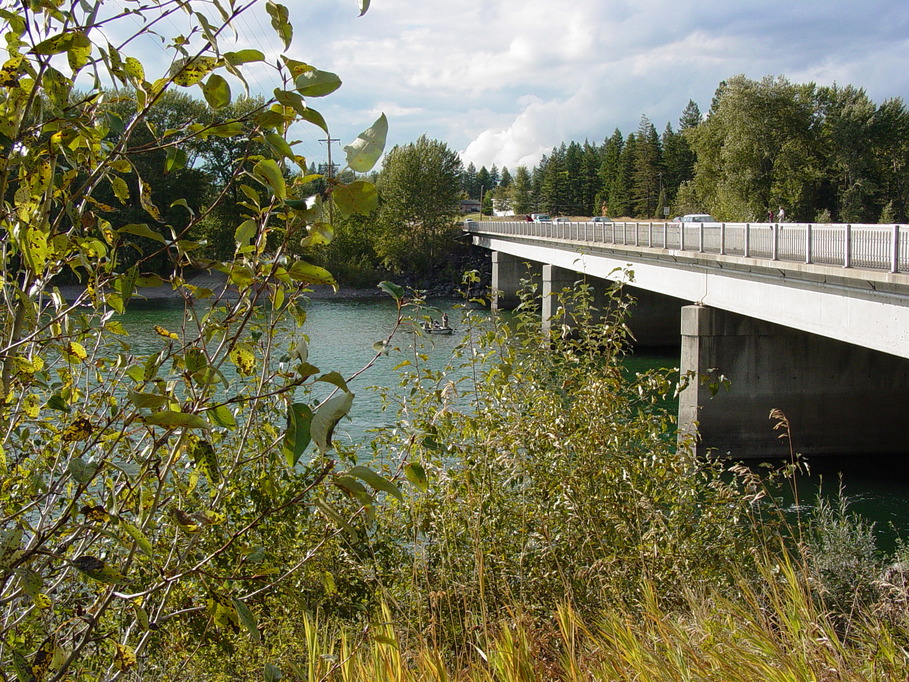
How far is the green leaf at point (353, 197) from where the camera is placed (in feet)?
4.68

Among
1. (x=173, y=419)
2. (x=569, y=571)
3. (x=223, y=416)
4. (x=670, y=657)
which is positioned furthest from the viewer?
(x=569, y=571)

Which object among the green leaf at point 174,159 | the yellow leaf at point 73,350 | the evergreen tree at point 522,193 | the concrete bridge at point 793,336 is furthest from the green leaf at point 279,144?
the evergreen tree at point 522,193

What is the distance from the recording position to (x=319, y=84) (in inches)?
53.7

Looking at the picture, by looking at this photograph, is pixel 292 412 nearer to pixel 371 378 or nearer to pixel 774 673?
pixel 774 673

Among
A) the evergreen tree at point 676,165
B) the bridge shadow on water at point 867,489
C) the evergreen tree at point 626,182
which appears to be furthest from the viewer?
the evergreen tree at point 626,182

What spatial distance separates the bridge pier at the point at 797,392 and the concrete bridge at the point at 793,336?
0.02 meters

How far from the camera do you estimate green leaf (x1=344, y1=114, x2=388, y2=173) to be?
4.50ft

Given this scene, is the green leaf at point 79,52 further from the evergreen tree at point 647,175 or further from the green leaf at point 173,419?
the evergreen tree at point 647,175

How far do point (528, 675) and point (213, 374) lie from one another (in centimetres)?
174

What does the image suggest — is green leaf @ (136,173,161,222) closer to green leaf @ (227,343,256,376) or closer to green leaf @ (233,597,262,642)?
green leaf @ (227,343,256,376)

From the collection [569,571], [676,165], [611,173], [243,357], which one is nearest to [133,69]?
[243,357]

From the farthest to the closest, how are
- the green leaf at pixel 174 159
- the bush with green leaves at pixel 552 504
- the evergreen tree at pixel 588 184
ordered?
1. the evergreen tree at pixel 588 184
2. the bush with green leaves at pixel 552 504
3. the green leaf at pixel 174 159

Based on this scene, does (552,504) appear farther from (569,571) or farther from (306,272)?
(306,272)

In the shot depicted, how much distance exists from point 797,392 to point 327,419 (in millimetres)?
18989
